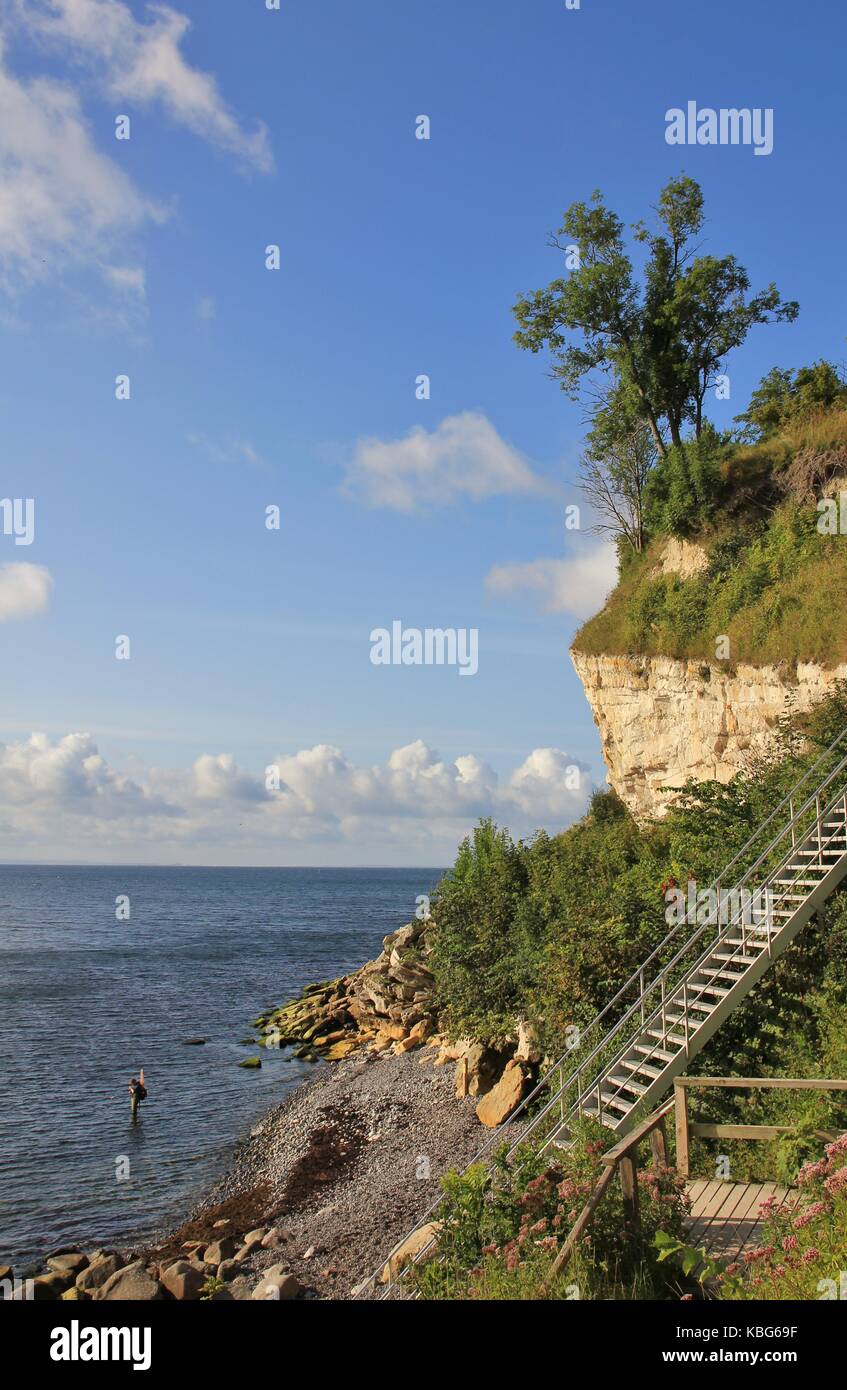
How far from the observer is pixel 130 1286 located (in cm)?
1511

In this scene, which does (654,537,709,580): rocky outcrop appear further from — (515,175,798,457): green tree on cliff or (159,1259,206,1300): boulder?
(159,1259,206,1300): boulder

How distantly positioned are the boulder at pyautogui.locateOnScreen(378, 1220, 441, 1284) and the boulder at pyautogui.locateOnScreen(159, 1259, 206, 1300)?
406 centimetres

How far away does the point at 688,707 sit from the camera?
2672 cm

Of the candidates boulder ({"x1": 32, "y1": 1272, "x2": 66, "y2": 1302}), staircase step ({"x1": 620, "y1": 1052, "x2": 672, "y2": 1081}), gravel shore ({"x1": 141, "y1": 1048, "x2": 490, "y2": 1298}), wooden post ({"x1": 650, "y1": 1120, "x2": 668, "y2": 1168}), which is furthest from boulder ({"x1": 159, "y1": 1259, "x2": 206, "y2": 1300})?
wooden post ({"x1": 650, "y1": 1120, "x2": 668, "y2": 1168})

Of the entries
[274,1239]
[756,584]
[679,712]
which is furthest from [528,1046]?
[756,584]

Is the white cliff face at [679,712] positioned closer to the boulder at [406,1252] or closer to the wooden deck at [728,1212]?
the wooden deck at [728,1212]

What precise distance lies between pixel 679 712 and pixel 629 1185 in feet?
65.3

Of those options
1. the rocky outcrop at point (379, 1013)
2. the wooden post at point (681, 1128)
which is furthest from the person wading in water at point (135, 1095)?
the wooden post at point (681, 1128)

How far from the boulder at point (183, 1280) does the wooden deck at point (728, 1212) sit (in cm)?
923

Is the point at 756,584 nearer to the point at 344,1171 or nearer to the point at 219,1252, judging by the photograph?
the point at 344,1171

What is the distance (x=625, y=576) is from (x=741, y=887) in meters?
18.9
